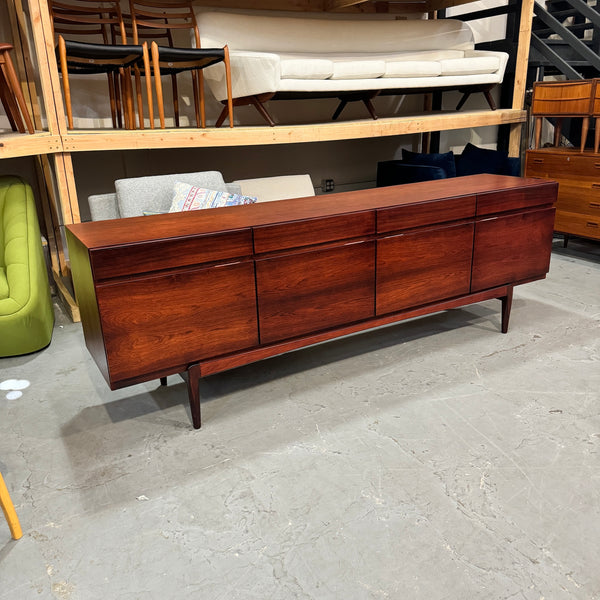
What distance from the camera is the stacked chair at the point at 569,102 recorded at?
153 inches

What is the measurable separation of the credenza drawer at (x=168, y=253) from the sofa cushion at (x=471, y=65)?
321 cm

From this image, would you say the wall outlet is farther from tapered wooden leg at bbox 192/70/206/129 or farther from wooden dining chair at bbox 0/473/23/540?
wooden dining chair at bbox 0/473/23/540

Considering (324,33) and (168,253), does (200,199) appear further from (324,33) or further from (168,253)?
(324,33)

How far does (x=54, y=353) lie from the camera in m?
2.84

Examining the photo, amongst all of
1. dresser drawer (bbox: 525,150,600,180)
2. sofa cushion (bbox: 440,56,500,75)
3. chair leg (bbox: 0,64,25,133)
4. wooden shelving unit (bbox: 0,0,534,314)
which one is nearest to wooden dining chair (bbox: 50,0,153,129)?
wooden shelving unit (bbox: 0,0,534,314)

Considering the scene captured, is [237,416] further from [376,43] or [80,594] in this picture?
[376,43]

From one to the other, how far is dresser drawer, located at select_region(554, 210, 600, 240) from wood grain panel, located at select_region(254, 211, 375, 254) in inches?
93.6

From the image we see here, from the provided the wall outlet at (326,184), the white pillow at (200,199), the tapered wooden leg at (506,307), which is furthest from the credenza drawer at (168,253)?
the wall outlet at (326,184)

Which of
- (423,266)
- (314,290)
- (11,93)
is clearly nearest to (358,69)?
(423,266)

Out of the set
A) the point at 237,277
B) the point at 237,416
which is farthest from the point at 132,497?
the point at 237,277

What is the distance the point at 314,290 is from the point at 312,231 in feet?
0.78

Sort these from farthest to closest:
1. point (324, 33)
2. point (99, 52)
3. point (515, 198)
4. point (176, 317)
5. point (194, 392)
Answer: point (324, 33), point (99, 52), point (515, 198), point (194, 392), point (176, 317)

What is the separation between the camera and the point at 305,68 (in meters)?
3.80

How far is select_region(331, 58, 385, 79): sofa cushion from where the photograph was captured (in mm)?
3992
